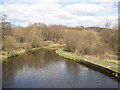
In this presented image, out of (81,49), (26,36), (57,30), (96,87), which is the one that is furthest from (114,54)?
(57,30)

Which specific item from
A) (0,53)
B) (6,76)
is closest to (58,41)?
(0,53)

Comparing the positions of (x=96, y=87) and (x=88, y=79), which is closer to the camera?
(x=96, y=87)

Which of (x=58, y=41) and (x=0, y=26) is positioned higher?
(x=0, y=26)

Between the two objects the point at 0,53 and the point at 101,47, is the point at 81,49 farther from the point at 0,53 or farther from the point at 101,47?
the point at 0,53

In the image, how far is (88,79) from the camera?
54.7 ft

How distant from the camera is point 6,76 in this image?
1833 cm

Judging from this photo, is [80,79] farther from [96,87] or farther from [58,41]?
[58,41]

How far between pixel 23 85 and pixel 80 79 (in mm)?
7237

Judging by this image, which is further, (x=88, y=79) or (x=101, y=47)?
(x=101, y=47)

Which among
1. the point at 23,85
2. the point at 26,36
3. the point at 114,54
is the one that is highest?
the point at 26,36

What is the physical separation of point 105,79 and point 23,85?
1029 centimetres

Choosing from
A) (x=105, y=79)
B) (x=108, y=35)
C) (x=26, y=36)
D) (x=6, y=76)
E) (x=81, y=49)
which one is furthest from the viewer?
(x=26, y=36)

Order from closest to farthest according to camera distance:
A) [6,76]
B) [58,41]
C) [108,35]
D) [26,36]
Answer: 1. [6,76]
2. [108,35]
3. [26,36]
4. [58,41]

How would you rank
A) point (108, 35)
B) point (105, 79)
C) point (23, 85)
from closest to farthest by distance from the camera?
point (23, 85)
point (105, 79)
point (108, 35)
